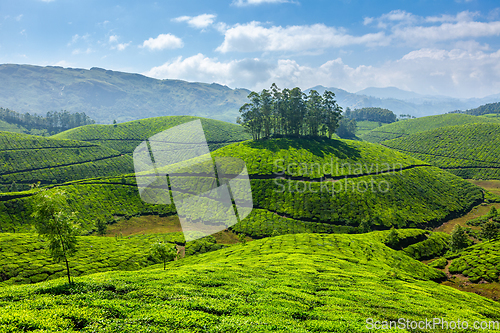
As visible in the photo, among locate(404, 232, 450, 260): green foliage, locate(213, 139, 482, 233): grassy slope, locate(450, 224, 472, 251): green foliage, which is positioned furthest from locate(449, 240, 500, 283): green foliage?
locate(213, 139, 482, 233): grassy slope

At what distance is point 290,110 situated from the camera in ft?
482

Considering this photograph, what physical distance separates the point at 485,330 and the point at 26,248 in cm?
8213

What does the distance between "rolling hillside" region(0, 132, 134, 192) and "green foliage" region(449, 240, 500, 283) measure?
20216 cm

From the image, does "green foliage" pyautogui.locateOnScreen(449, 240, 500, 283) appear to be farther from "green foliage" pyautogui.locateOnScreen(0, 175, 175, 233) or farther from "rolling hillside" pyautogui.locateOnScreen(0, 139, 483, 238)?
"green foliage" pyautogui.locateOnScreen(0, 175, 175, 233)

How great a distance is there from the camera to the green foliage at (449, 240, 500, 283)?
50.8m

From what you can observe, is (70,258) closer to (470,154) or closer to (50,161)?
(50,161)

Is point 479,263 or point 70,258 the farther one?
point 479,263

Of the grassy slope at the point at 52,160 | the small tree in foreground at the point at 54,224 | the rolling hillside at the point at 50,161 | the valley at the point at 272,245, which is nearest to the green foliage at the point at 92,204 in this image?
the valley at the point at 272,245

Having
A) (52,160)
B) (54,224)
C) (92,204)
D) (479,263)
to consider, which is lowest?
(479,263)

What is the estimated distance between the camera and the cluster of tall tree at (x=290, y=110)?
148m

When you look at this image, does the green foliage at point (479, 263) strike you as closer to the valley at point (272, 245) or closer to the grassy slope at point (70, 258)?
the valley at point (272, 245)

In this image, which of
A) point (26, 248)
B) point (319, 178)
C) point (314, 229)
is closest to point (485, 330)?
point (314, 229)

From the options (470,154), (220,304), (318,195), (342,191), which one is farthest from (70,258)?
(470,154)

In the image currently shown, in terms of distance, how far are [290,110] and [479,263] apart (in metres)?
116
